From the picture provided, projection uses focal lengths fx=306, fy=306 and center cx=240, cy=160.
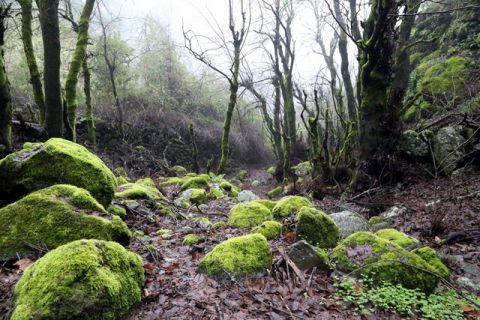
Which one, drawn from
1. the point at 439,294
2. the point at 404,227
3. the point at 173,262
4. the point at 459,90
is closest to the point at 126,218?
the point at 173,262

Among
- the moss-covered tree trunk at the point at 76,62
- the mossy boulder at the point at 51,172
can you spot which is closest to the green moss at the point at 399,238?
the mossy boulder at the point at 51,172

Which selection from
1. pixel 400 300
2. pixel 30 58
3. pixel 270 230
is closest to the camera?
pixel 400 300

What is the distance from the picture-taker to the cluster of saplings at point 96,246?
7.64 feet

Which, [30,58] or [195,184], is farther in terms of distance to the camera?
[195,184]

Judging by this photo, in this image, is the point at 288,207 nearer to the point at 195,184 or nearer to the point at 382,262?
the point at 382,262

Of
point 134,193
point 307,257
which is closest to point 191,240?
point 307,257

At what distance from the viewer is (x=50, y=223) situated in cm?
337

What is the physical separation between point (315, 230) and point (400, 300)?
4.64 ft

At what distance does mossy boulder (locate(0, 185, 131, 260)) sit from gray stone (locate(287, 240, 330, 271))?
2.13 m

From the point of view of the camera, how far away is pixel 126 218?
528cm

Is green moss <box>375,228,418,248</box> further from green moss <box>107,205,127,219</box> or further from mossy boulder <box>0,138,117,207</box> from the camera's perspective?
mossy boulder <box>0,138,117,207</box>

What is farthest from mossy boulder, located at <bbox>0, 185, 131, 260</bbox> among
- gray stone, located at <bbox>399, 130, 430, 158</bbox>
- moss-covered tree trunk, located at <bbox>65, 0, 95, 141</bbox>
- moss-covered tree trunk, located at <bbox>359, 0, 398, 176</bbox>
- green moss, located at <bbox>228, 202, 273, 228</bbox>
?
gray stone, located at <bbox>399, 130, 430, 158</bbox>

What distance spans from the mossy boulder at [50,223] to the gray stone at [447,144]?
7.14 meters

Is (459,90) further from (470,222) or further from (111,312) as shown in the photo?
(111,312)
